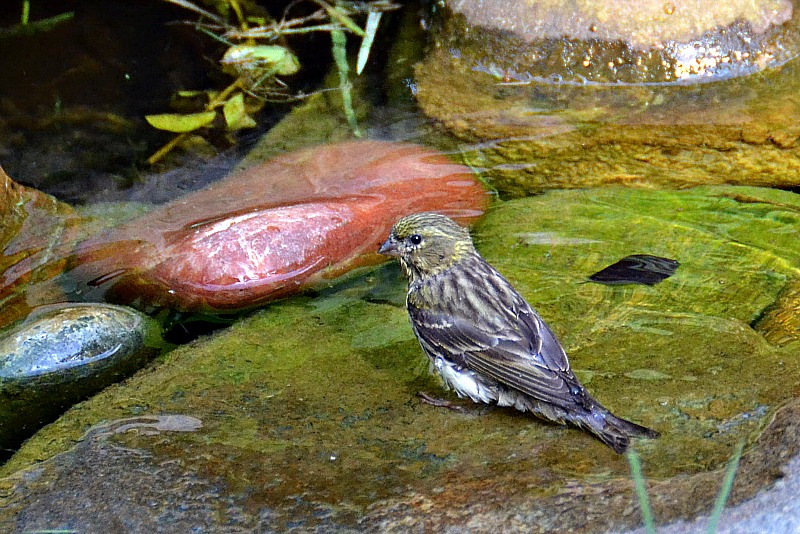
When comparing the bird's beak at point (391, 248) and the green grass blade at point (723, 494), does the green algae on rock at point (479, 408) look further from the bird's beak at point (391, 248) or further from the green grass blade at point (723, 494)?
the bird's beak at point (391, 248)

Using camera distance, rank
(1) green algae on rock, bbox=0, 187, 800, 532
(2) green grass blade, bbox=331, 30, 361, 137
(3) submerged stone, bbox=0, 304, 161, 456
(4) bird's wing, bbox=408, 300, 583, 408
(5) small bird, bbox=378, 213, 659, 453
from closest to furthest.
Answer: (1) green algae on rock, bbox=0, 187, 800, 532, (5) small bird, bbox=378, 213, 659, 453, (4) bird's wing, bbox=408, 300, 583, 408, (3) submerged stone, bbox=0, 304, 161, 456, (2) green grass blade, bbox=331, 30, 361, 137

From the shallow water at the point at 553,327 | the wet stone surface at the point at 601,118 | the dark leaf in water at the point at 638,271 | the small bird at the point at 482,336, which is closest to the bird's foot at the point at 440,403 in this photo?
the shallow water at the point at 553,327

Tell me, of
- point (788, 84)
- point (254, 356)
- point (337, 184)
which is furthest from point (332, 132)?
point (788, 84)

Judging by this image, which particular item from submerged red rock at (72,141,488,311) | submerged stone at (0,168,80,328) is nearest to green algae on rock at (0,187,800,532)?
submerged red rock at (72,141,488,311)

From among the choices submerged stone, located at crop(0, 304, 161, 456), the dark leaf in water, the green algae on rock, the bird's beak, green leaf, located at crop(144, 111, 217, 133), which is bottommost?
submerged stone, located at crop(0, 304, 161, 456)

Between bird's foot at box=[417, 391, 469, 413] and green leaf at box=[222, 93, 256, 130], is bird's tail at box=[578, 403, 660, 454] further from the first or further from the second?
green leaf at box=[222, 93, 256, 130]

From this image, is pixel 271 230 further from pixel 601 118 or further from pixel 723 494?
pixel 723 494

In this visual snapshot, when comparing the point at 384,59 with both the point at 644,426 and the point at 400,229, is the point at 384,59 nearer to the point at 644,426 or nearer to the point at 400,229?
the point at 400,229
